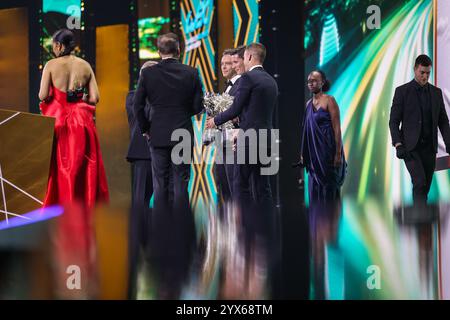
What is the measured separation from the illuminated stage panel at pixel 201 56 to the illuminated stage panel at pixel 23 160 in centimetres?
378

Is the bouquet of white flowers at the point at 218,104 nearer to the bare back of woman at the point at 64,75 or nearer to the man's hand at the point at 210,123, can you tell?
the man's hand at the point at 210,123

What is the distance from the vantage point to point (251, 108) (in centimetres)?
587

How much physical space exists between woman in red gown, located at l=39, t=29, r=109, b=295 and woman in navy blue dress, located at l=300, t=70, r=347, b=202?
1.86 metres

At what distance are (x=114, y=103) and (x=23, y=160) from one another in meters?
4.73

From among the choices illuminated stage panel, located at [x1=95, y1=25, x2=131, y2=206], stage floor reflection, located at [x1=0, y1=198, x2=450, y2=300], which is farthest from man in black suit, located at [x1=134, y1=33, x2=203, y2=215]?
illuminated stage panel, located at [x1=95, y1=25, x2=131, y2=206]

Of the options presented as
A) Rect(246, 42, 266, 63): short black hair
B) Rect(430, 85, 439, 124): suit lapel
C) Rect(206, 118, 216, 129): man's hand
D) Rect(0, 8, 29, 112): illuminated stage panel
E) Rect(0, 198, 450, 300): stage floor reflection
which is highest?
Rect(0, 8, 29, 112): illuminated stage panel

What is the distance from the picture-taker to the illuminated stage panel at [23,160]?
475 centimetres

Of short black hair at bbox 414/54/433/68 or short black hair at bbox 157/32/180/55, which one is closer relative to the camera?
short black hair at bbox 157/32/180/55

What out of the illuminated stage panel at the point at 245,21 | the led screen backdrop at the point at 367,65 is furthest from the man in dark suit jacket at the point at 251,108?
the led screen backdrop at the point at 367,65

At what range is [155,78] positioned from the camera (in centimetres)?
555

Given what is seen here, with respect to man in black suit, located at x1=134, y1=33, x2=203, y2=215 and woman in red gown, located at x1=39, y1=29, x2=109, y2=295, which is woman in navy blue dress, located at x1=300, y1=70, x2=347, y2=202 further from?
woman in red gown, located at x1=39, y1=29, x2=109, y2=295

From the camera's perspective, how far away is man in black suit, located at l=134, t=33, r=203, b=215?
18.2 ft
